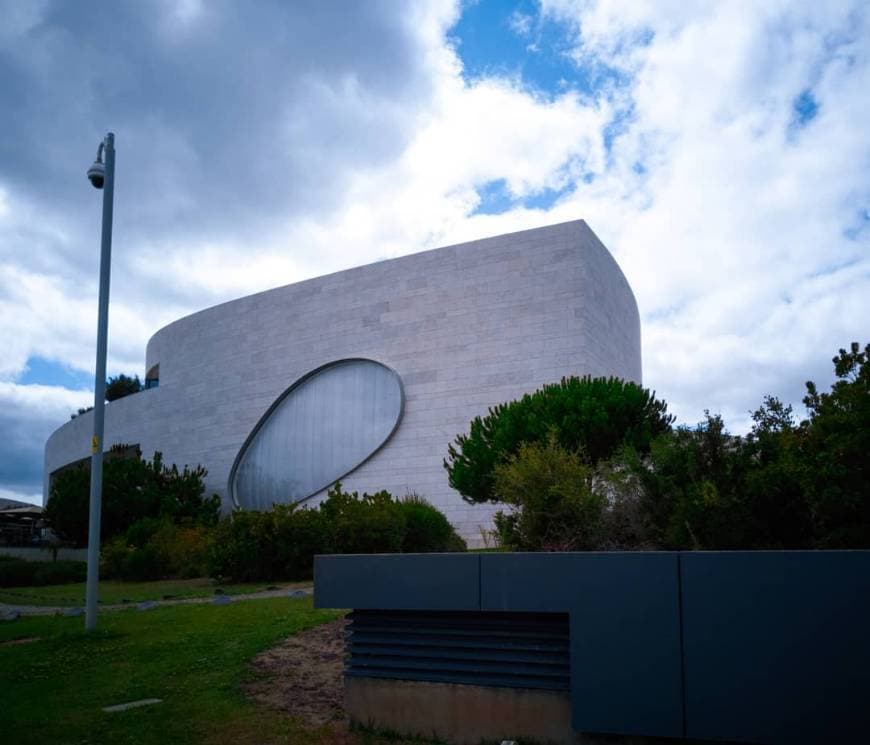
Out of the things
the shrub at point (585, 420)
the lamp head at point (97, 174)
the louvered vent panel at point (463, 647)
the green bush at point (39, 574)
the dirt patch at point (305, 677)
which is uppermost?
the lamp head at point (97, 174)

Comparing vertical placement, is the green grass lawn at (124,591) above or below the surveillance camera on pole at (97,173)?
below

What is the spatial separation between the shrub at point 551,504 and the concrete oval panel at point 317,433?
1720cm

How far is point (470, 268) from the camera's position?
26.2 metres

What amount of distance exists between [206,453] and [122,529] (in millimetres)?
5925

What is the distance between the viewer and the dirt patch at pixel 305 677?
6465mm

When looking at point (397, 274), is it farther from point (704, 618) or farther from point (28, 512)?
point (704, 618)

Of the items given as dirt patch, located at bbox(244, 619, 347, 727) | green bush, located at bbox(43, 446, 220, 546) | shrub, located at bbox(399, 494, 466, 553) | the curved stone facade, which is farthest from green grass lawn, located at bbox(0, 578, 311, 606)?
the curved stone facade

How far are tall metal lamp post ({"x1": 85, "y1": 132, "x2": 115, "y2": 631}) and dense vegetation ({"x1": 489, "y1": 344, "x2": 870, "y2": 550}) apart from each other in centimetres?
505

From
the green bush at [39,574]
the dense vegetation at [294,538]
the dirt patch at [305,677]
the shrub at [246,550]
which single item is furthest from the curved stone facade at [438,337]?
the dirt patch at [305,677]

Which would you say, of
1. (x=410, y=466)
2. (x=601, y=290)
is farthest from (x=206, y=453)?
(x=601, y=290)

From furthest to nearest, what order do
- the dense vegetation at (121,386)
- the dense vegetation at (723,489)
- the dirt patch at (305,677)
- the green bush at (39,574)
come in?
1. the dense vegetation at (121,386)
2. the green bush at (39,574)
3. the dense vegetation at (723,489)
4. the dirt patch at (305,677)

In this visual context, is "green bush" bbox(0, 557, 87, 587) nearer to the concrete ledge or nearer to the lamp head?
the lamp head

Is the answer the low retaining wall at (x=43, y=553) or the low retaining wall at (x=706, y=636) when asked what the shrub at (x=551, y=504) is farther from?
the low retaining wall at (x=43, y=553)

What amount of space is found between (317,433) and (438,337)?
616 cm
